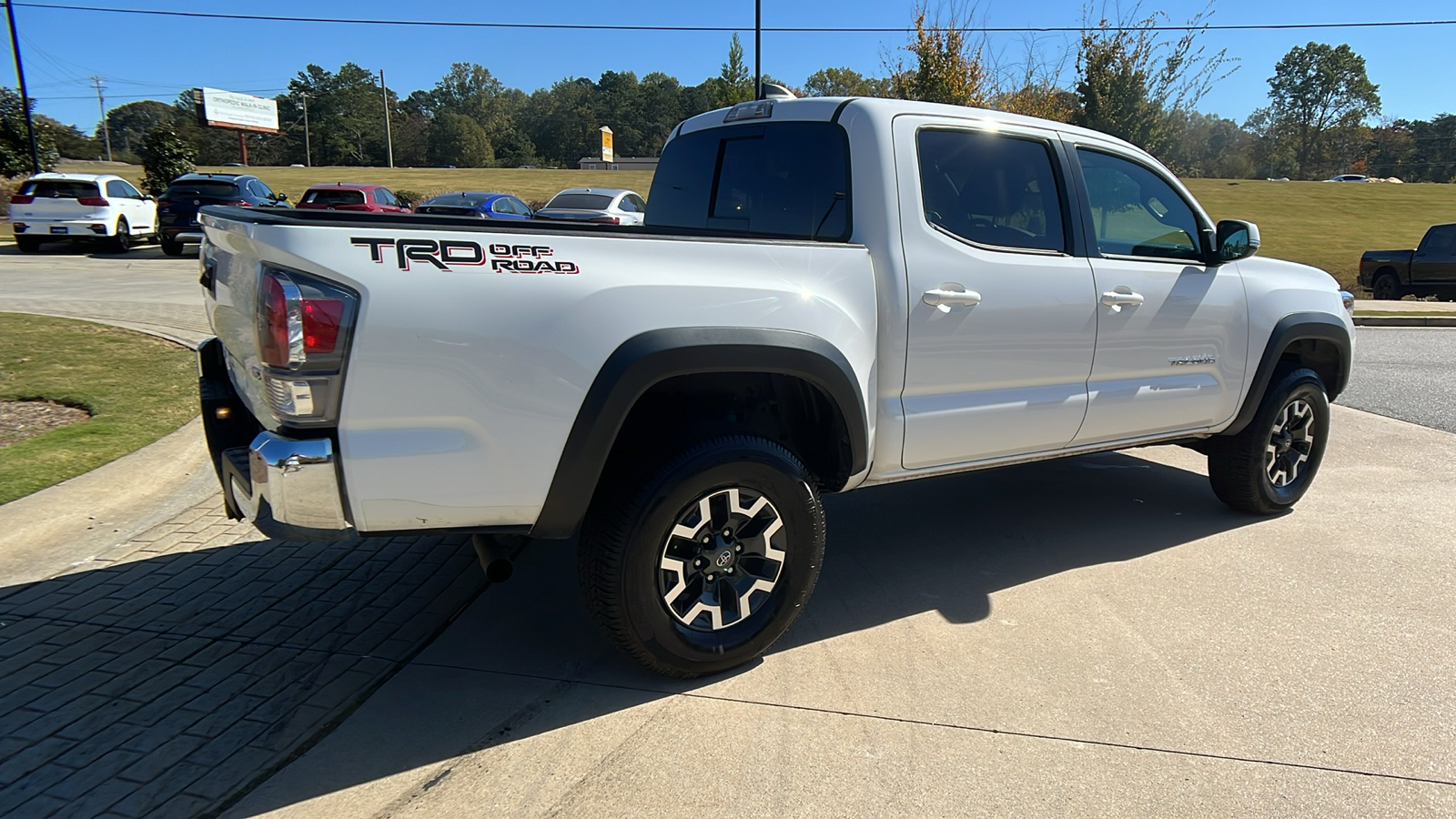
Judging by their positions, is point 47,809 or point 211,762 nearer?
→ point 47,809

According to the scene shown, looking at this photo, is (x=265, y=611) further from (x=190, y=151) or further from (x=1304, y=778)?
(x=190, y=151)

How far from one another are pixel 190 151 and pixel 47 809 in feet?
107

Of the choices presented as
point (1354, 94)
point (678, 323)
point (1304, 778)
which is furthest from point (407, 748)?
point (1354, 94)

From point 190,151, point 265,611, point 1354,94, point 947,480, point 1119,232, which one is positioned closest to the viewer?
point 265,611

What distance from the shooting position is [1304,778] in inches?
108

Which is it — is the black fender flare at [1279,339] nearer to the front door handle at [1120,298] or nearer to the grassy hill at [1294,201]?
the front door handle at [1120,298]

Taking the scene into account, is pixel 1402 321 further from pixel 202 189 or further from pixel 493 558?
pixel 202 189

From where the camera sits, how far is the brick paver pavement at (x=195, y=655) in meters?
2.67

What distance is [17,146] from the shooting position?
30.9 m

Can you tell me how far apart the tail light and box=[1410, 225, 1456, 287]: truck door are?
2167cm

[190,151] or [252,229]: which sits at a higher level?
[190,151]

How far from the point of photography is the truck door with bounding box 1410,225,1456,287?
58.0 feet

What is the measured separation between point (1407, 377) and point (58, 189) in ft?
79.7

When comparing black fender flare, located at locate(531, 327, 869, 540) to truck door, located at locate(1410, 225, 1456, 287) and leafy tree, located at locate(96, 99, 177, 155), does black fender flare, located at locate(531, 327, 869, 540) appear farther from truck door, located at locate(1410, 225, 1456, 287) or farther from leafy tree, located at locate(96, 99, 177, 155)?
leafy tree, located at locate(96, 99, 177, 155)
